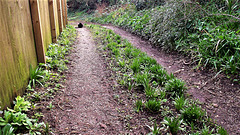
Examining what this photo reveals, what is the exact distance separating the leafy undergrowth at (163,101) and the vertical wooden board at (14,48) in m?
1.70

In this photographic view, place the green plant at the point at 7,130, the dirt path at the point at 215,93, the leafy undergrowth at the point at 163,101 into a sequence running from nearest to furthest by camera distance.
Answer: the green plant at the point at 7,130 → the leafy undergrowth at the point at 163,101 → the dirt path at the point at 215,93

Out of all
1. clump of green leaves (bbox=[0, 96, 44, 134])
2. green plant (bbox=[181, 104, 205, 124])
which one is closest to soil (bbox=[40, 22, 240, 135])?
clump of green leaves (bbox=[0, 96, 44, 134])

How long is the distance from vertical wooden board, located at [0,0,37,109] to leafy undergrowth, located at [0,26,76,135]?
131mm

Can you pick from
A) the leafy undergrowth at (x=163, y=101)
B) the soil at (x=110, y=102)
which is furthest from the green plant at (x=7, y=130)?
the leafy undergrowth at (x=163, y=101)

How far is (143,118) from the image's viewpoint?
2352 mm

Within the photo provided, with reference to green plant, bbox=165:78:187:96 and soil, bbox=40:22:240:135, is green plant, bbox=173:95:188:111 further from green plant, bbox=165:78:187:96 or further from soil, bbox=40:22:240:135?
soil, bbox=40:22:240:135

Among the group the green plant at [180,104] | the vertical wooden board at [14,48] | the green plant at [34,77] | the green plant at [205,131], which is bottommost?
the green plant at [205,131]

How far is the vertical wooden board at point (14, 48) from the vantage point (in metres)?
1.91

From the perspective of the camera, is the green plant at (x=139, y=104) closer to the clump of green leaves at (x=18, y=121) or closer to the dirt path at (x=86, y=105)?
the dirt path at (x=86, y=105)

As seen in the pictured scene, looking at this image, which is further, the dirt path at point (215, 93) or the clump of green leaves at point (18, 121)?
the dirt path at point (215, 93)

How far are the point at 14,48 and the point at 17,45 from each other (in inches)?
4.4

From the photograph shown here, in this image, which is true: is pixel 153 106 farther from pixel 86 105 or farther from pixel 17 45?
pixel 17 45

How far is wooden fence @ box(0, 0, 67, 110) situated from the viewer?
6.31 feet

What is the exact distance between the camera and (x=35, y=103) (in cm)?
237
